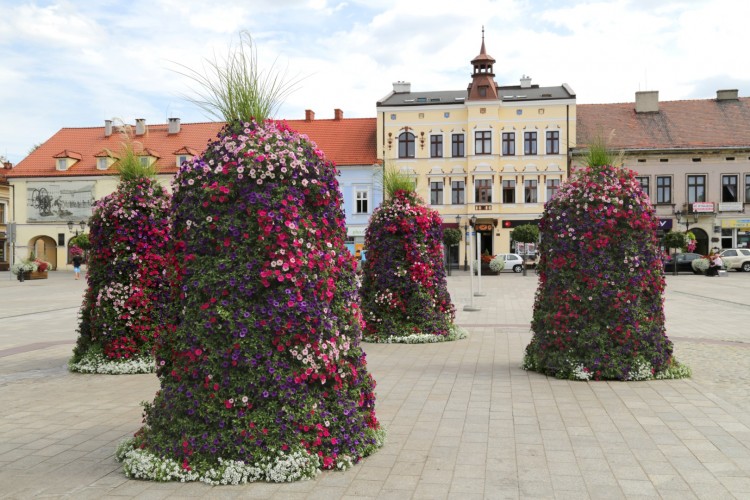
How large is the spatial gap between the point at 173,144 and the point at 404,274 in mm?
41121

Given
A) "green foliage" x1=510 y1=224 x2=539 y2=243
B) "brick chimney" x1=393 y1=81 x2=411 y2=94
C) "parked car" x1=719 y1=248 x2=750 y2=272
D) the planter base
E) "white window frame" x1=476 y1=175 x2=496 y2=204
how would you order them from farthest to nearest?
"brick chimney" x1=393 y1=81 x2=411 y2=94
"white window frame" x1=476 y1=175 x2=496 y2=204
"parked car" x1=719 y1=248 x2=750 y2=272
"green foliage" x1=510 y1=224 x2=539 y2=243
the planter base

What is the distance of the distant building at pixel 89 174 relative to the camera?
47250 millimetres

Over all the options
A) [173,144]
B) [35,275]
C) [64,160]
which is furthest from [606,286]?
[64,160]

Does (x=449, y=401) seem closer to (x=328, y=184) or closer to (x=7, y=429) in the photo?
(x=328, y=184)

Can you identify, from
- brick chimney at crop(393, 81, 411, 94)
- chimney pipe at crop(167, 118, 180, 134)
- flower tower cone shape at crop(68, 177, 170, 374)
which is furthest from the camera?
chimney pipe at crop(167, 118, 180, 134)

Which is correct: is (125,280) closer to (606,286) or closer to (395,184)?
(395,184)

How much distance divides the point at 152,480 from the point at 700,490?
3480 millimetres

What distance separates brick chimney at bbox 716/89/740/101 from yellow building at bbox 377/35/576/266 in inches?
423

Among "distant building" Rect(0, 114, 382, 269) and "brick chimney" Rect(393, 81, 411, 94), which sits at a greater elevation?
"brick chimney" Rect(393, 81, 411, 94)

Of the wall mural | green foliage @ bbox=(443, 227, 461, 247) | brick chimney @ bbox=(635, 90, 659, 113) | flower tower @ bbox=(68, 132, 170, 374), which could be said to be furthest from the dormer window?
flower tower @ bbox=(68, 132, 170, 374)

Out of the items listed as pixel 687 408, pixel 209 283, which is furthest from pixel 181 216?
pixel 687 408

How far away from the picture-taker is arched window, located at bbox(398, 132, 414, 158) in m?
46.8

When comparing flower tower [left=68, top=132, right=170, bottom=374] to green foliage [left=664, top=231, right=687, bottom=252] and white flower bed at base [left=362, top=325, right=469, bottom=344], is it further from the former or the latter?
green foliage [left=664, top=231, right=687, bottom=252]

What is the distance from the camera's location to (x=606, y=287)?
782 cm
